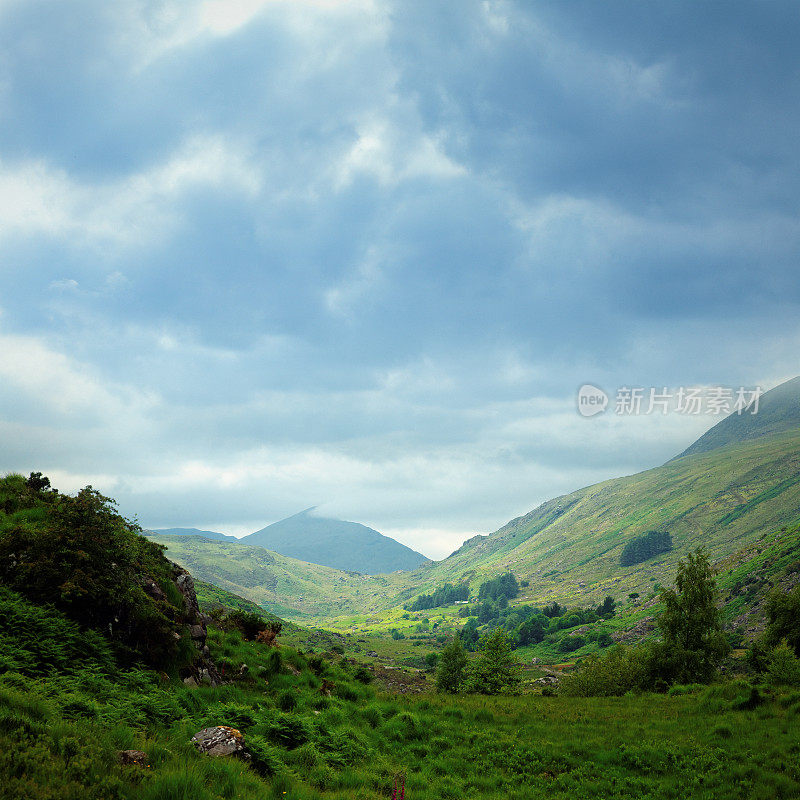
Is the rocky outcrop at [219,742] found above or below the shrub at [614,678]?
above

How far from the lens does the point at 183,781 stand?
10352 millimetres

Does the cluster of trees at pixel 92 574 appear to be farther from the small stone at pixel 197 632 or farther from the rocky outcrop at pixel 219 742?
the rocky outcrop at pixel 219 742

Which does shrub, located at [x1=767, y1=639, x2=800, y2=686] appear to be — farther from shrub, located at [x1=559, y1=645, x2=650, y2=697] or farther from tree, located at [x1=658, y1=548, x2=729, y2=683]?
tree, located at [x1=658, y1=548, x2=729, y2=683]

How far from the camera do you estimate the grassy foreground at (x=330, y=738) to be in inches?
407

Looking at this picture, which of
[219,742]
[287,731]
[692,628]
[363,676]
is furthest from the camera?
[692,628]

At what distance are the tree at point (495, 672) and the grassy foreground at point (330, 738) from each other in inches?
1648

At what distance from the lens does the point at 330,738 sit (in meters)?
19.1

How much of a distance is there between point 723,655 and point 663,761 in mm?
46337

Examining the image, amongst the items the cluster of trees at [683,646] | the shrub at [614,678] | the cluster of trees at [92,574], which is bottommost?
the shrub at [614,678]

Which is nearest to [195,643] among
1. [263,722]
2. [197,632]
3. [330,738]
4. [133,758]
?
[197,632]

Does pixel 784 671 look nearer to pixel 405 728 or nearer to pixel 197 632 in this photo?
pixel 405 728

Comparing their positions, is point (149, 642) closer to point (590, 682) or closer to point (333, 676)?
point (333, 676)

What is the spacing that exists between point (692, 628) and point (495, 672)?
31.1 m

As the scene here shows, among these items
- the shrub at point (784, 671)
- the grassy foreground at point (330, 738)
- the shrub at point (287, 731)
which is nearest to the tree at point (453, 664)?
the grassy foreground at point (330, 738)
